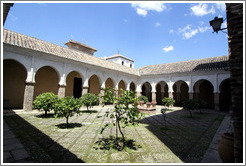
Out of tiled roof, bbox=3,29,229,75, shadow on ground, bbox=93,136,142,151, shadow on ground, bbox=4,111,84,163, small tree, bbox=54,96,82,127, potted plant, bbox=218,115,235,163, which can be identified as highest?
tiled roof, bbox=3,29,229,75

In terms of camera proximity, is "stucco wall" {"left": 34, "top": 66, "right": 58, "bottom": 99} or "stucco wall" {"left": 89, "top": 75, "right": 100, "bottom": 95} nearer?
"stucco wall" {"left": 34, "top": 66, "right": 58, "bottom": 99}

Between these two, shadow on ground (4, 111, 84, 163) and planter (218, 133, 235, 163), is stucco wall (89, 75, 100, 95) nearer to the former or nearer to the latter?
shadow on ground (4, 111, 84, 163)

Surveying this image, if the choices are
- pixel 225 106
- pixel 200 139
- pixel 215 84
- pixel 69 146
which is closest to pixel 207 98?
pixel 225 106

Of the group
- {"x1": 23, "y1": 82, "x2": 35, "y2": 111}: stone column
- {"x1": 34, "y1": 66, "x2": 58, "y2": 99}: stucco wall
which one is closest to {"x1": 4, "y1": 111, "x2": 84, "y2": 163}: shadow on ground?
{"x1": 23, "y1": 82, "x2": 35, "y2": 111}: stone column

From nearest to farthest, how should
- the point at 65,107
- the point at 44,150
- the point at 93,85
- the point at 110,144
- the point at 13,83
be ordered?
1. the point at 44,150
2. the point at 110,144
3. the point at 65,107
4. the point at 13,83
5. the point at 93,85

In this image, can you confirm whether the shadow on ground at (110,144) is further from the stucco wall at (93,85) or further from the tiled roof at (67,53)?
the stucco wall at (93,85)

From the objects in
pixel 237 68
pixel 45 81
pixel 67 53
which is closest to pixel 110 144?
pixel 237 68

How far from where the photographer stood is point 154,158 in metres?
2.98

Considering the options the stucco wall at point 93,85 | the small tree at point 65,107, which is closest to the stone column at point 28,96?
the small tree at point 65,107

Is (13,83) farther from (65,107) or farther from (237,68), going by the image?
(237,68)

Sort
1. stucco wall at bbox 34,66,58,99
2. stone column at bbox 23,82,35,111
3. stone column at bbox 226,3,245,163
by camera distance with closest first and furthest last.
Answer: stone column at bbox 226,3,245,163, stone column at bbox 23,82,35,111, stucco wall at bbox 34,66,58,99

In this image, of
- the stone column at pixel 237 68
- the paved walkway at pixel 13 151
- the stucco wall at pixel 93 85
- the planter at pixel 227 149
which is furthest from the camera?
the stucco wall at pixel 93 85

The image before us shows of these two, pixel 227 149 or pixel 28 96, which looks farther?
pixel 28 96

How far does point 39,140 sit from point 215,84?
49.7 ft
